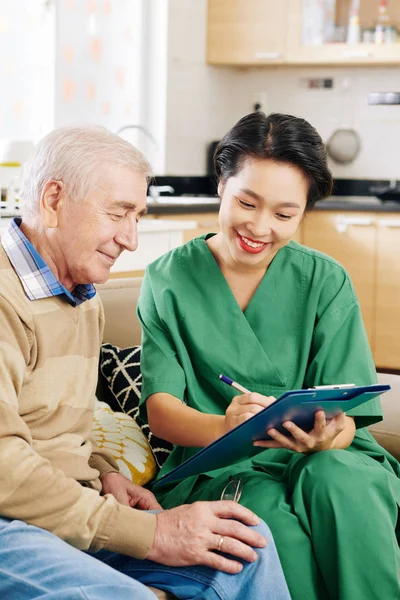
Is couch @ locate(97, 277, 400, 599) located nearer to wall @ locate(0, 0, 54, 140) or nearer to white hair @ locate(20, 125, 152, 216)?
white hair @ locate(20, 125, 152, 216)

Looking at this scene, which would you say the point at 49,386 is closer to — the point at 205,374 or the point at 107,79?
the point at 205,374

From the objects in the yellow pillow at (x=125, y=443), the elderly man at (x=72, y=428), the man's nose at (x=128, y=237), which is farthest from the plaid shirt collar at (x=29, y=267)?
the yellow pillow at (x=125, y=443)

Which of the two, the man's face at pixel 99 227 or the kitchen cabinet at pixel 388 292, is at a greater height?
the man's face at pixel 99 227

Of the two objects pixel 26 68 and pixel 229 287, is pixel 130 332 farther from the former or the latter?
pixel 26 68

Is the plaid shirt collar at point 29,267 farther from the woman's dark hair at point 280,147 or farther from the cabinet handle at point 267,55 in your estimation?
the cabinet handle at point 267,55

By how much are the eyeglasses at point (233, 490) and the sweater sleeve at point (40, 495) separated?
0.32 metres

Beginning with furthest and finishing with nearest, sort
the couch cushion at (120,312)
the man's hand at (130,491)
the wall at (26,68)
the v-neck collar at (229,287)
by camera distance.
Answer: the wall at (26,68), the couch cushion at (120,312), the v-neck collar at (229,287), the man's hand at (130,491)

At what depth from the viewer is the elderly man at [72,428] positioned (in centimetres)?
128

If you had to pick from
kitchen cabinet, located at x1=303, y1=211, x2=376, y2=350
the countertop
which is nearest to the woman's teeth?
the countertop

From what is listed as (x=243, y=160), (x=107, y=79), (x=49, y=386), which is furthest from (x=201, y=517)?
(x=107, y=79)

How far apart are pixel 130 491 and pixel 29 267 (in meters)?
0.48

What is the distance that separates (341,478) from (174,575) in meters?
0.35

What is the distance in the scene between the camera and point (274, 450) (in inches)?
72.2

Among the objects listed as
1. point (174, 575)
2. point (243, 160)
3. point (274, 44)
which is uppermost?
point (274, 44)
